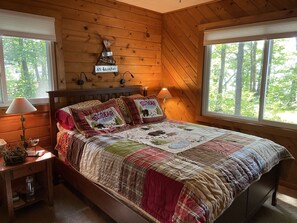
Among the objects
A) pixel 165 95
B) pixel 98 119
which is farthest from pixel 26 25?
pixel 165 95

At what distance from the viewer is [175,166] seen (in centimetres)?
156

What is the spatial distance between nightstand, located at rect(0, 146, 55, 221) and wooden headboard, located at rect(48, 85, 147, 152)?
1.21 feet

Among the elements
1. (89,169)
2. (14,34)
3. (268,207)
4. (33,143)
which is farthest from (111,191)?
(14,34)

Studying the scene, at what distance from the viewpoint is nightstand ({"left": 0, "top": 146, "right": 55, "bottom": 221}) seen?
1948 millimetres

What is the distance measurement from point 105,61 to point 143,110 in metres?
0.94

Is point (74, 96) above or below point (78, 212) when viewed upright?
above

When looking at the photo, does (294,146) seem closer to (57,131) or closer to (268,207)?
(268,207)

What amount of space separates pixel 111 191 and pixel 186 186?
780 mm

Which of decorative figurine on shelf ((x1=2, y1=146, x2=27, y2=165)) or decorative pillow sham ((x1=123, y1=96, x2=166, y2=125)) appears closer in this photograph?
decorative figurine on shelf ((x1=2, y1=146, x2=27, y2=165))

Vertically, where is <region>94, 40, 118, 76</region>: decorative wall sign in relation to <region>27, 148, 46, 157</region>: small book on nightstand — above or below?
above

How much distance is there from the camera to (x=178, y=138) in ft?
7.46

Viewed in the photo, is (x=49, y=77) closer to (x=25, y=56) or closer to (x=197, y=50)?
(x=25, y=56)

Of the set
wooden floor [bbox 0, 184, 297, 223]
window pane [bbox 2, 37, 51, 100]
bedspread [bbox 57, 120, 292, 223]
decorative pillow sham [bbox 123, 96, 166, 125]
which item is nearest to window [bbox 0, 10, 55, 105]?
window pane [bbox 2, 37, 51, 100]

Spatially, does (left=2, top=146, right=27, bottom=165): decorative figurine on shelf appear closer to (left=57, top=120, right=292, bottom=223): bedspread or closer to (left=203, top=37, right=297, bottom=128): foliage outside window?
(left=57, top=120, right=292, bottom=223): bedspread
